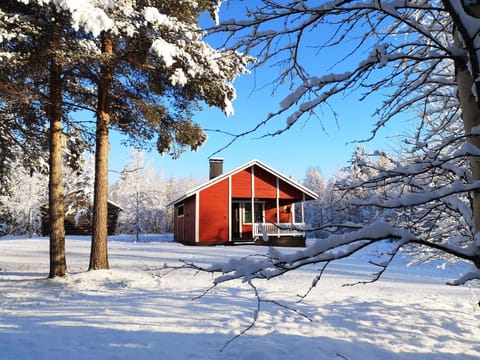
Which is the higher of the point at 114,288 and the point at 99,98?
the point at 99,98

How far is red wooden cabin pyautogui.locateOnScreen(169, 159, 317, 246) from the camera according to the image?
69.9 ft

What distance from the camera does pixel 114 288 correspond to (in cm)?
755

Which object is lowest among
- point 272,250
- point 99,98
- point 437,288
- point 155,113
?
point 437,288

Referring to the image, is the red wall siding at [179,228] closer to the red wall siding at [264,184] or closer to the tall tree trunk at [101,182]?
the red wall siding at [264,184]

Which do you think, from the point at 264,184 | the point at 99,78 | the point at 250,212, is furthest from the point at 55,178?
the point at 250,212

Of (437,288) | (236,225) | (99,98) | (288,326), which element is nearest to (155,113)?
(99,98)

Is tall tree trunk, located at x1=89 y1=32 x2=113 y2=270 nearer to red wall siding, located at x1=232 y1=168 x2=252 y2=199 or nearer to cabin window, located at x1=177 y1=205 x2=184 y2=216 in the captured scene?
red wall siding, located at x1=232 y1=168 x2=252 y2=199

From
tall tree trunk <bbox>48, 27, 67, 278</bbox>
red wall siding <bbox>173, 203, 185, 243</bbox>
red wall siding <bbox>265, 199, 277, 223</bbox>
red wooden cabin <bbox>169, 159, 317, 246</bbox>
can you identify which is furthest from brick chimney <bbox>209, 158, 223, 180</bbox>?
tall tree trunk <bbox>48, 27, 67, 278</bbox>

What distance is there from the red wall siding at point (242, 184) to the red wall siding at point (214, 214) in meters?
0.66

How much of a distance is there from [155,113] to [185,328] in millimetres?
5511

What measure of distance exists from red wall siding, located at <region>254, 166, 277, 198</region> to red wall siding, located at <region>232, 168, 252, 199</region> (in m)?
0.49

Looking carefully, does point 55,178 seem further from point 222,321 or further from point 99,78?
point 222,321

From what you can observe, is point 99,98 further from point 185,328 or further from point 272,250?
point 272,250

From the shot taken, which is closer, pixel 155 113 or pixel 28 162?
pixel 155 113
